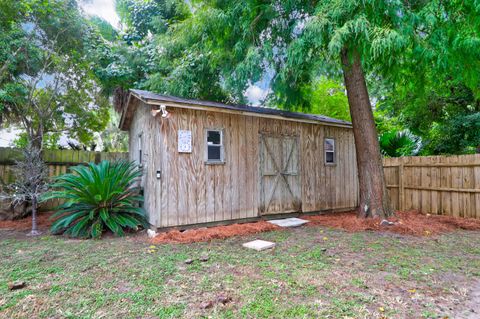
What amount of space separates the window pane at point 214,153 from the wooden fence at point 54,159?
3.94m

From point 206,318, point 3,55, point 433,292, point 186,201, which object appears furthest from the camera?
point 3,55

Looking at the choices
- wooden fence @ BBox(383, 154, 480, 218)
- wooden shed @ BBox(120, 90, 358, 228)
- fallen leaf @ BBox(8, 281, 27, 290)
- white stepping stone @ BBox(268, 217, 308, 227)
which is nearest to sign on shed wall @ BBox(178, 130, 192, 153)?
wooden shed @ BBox(120, 90, 358, 228)

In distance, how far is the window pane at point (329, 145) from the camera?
7508mm

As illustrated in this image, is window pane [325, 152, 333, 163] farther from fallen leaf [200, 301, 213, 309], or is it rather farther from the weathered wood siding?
fallen leaf [200, 301, 213, 309]

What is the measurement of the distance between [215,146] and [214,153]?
0.15 metres

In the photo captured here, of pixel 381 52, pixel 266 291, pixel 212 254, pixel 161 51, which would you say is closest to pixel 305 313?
pixel 266 291

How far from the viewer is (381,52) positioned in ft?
14.1

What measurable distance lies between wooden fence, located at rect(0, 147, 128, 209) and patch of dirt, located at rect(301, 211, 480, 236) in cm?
612

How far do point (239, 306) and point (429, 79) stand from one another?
6678 mm

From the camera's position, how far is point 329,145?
24.9 feet

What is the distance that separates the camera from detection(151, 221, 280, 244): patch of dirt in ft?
15.9

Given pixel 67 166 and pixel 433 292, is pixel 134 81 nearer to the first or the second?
pixel 67 166

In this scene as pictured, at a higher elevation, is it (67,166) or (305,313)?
(67,166)

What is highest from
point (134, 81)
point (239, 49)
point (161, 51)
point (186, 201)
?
point (161, 51)
